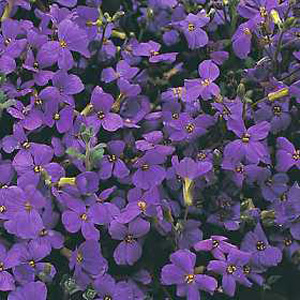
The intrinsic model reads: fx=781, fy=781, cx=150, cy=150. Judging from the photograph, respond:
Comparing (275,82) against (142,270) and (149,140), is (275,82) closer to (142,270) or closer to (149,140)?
(149,140)

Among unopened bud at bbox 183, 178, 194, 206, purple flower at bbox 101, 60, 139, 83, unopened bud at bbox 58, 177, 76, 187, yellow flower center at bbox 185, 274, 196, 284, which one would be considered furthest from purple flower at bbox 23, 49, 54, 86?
yellow flower center at bbox 185, 274, 196, 284

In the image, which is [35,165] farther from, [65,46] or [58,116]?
[65,46]

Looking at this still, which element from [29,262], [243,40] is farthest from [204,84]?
[29,262]

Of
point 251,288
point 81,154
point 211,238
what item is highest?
point 81,154

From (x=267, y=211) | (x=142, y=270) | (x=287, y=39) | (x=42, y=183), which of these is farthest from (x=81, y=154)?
(x=287, y=39)

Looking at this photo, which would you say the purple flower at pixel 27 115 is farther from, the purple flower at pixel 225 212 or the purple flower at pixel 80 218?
the purple flower at pixel 225 212

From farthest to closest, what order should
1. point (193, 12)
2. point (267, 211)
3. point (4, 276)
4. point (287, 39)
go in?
point (193, 12) → point (287, 39) → point (267, 211) → point (4, 276)

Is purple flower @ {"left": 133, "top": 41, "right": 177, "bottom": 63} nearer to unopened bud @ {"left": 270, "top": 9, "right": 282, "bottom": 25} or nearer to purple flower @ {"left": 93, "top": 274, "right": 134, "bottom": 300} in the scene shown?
unopened bud @ {"left": 270, "top": 9, "right": 282, "bottom": 25}
